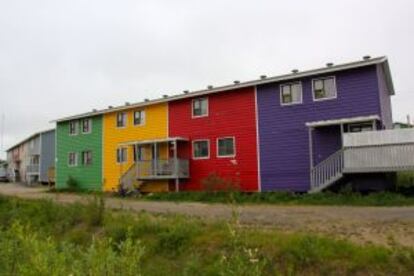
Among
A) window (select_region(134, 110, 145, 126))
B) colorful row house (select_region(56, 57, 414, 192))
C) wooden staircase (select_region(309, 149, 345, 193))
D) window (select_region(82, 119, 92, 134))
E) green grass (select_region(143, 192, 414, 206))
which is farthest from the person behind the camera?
window (select_region(82, 119, 92, 134))

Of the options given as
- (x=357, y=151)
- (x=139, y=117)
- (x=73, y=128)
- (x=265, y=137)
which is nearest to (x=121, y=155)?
(x=139, y=117)

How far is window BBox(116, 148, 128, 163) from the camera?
32906 mm

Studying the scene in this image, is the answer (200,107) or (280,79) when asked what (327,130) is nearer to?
(280,79)

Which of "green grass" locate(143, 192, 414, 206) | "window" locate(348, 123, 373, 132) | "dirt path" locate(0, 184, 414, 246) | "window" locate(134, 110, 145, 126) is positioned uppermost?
"window" locate(134, 110, 145, 126)

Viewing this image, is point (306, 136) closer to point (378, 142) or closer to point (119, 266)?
point (378, 142)

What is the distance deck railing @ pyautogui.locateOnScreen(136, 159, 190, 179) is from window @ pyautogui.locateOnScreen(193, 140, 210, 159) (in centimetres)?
79

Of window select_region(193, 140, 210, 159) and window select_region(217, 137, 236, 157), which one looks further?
window select_region(193, 140, 210, 159)

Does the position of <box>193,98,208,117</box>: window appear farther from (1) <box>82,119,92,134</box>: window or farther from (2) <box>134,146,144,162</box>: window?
(1) <box>82,119,92,134</box>: window

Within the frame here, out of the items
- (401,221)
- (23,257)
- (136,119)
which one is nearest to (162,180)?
(136,119)

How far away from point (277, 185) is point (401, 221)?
38.2 ft

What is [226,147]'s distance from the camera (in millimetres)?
27109

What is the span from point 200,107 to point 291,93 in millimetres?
6368

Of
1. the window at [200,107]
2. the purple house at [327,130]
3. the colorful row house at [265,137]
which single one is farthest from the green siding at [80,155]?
the purple house at [327,130]

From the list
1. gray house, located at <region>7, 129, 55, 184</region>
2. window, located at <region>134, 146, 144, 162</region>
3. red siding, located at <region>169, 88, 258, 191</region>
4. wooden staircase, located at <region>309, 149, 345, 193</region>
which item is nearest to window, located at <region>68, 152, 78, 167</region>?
window, located at <region>134, 146, 144, 162</region>
